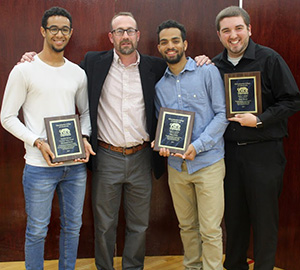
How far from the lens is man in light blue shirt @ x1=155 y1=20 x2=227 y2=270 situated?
2.54 m

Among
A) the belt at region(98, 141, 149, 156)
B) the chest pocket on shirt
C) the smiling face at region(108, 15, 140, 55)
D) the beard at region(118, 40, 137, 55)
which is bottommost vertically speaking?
the belt at region(98, 141, 149, 156)

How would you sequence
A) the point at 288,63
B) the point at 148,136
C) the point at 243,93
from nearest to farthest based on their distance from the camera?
the point at 243,93 → the point at 148,136 → the point at 288,63

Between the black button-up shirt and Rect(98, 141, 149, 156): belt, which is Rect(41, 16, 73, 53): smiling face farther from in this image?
the black button-up shirt

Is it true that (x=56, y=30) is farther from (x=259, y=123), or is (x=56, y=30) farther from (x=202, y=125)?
(x=259, y=123)

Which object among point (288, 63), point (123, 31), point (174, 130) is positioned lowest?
point (174, 130)

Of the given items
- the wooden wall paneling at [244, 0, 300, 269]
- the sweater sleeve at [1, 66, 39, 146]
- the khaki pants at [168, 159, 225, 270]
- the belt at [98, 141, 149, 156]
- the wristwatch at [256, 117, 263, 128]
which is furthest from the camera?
the wooden wall paneling at [244, 0, 300, 269]

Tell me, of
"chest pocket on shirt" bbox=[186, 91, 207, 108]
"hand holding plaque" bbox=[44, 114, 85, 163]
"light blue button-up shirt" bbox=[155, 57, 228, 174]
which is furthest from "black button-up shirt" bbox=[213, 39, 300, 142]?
"hand holding plaque" bbox=[44, 114, 85, 163]

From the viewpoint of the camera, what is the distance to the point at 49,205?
2.47m

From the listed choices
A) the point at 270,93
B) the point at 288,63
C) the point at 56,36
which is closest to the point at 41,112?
the point at 56,36

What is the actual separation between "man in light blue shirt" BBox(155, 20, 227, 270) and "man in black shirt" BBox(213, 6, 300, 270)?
0.41ft

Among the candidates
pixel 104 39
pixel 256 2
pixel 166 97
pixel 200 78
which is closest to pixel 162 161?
pixel 166 97

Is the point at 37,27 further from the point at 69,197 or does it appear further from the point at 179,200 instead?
the point at 179,200

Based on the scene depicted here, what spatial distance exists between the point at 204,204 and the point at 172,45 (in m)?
1.11

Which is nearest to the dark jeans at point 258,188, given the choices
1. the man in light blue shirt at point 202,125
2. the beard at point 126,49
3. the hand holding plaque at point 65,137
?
the man in light blue shirt at point 202,125
